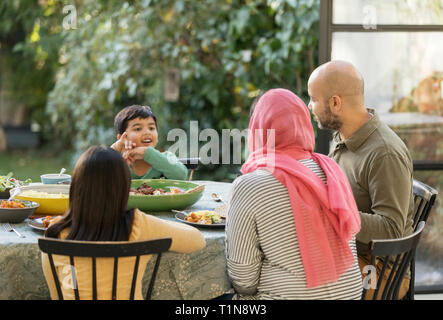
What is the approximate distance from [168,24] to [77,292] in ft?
13.4

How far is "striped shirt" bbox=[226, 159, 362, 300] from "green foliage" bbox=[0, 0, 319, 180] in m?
2.98

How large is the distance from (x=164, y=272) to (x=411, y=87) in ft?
6.65

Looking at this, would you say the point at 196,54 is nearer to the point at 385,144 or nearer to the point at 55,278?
the point at 385,144

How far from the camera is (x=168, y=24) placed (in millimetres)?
5441

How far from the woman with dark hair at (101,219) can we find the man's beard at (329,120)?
895mm

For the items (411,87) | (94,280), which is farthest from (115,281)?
(411,87)

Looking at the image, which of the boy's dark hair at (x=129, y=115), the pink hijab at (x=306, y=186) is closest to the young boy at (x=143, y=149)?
the boy's dark hair at (x=129, y=115)

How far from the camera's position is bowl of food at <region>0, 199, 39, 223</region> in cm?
204

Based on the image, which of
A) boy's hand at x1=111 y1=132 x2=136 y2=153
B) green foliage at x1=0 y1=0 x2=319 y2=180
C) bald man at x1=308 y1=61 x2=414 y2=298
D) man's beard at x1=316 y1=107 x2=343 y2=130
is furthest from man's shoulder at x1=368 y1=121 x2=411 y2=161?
green foliage at x1=0 y1=0 x2=319 y2=180

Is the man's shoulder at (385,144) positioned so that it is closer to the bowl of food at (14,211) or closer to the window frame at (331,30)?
the window frame at (331,30)

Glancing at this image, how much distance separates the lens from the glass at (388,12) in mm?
3227

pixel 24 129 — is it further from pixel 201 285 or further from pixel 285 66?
pixel 201 285

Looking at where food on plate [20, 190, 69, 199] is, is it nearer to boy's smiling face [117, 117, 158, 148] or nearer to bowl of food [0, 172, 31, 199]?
bowl of food [0, 172, 31, 199]
